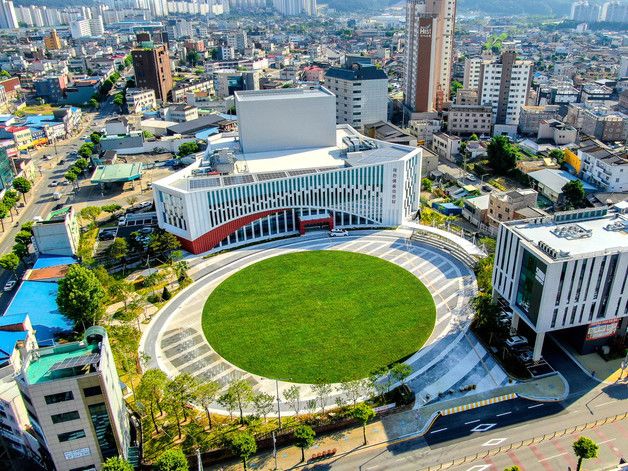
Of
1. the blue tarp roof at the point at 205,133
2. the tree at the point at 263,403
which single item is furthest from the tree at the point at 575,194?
the blue tarp roof at the point at 205,133

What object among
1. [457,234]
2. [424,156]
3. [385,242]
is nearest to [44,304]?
[385,242]

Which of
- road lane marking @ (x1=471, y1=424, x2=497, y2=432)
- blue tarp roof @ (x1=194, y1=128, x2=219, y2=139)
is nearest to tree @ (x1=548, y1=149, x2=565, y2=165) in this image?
blue tarp roof @ (x1=194, y1=128, x2=219, y2=139)

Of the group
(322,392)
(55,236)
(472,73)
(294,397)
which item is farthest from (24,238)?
(472,73)

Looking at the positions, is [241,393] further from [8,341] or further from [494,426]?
[8,341]

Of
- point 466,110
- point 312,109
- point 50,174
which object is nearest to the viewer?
point 312,109

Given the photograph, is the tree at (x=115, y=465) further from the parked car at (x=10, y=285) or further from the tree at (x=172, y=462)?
the parked car at (x=10, y=285)

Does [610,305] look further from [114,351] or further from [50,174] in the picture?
[50,174]

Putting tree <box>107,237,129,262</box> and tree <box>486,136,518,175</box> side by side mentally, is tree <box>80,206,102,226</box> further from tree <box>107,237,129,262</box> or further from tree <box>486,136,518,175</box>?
tree <box>486,136,518,175</box>

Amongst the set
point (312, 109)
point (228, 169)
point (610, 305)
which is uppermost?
point (312, 109)

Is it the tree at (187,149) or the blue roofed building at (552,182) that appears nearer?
the blue roofed building at (552,182)
